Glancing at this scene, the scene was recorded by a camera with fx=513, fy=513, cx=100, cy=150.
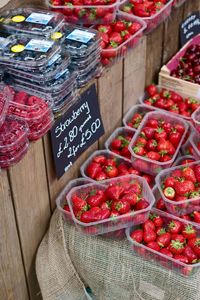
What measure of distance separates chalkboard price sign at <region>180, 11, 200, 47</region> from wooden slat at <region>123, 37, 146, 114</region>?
0.39 m

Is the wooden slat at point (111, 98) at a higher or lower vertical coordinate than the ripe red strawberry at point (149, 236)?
higher

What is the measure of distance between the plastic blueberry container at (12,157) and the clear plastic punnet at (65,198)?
306mm

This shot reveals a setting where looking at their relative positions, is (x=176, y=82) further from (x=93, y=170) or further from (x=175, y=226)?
(x=175, y=226)

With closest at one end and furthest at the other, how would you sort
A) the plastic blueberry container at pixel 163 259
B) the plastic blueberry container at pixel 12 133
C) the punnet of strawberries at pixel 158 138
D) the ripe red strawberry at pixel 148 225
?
1. the plastic blueberry container at pixel 12 133
2. the plastic blueberry container at pixel 163 259
3. the ripe red strawberry at pixel 148 225
4. the punnet of strawberries at pixel 158 138

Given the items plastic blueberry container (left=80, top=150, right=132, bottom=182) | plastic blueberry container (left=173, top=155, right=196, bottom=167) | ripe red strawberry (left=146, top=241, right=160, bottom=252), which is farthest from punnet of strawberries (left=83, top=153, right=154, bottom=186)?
ripe red strawberry (left=146, top=241, right=160, bottom=252)

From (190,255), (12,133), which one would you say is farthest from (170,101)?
(12,133)

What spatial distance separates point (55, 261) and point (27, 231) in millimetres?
149

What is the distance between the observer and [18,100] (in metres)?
1.58

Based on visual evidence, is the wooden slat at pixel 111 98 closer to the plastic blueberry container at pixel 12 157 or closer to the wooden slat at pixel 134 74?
the wooden slat at pixel 134 74

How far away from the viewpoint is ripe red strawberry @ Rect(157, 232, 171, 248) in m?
1.65

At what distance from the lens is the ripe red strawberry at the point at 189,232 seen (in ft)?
5.43

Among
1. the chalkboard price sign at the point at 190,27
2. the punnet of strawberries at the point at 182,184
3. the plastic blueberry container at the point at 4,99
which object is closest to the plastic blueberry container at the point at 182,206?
the punnet of strawberries at the point at 182,184

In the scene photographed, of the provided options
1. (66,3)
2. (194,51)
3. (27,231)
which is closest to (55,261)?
(27,231)

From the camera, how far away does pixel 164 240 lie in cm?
165
